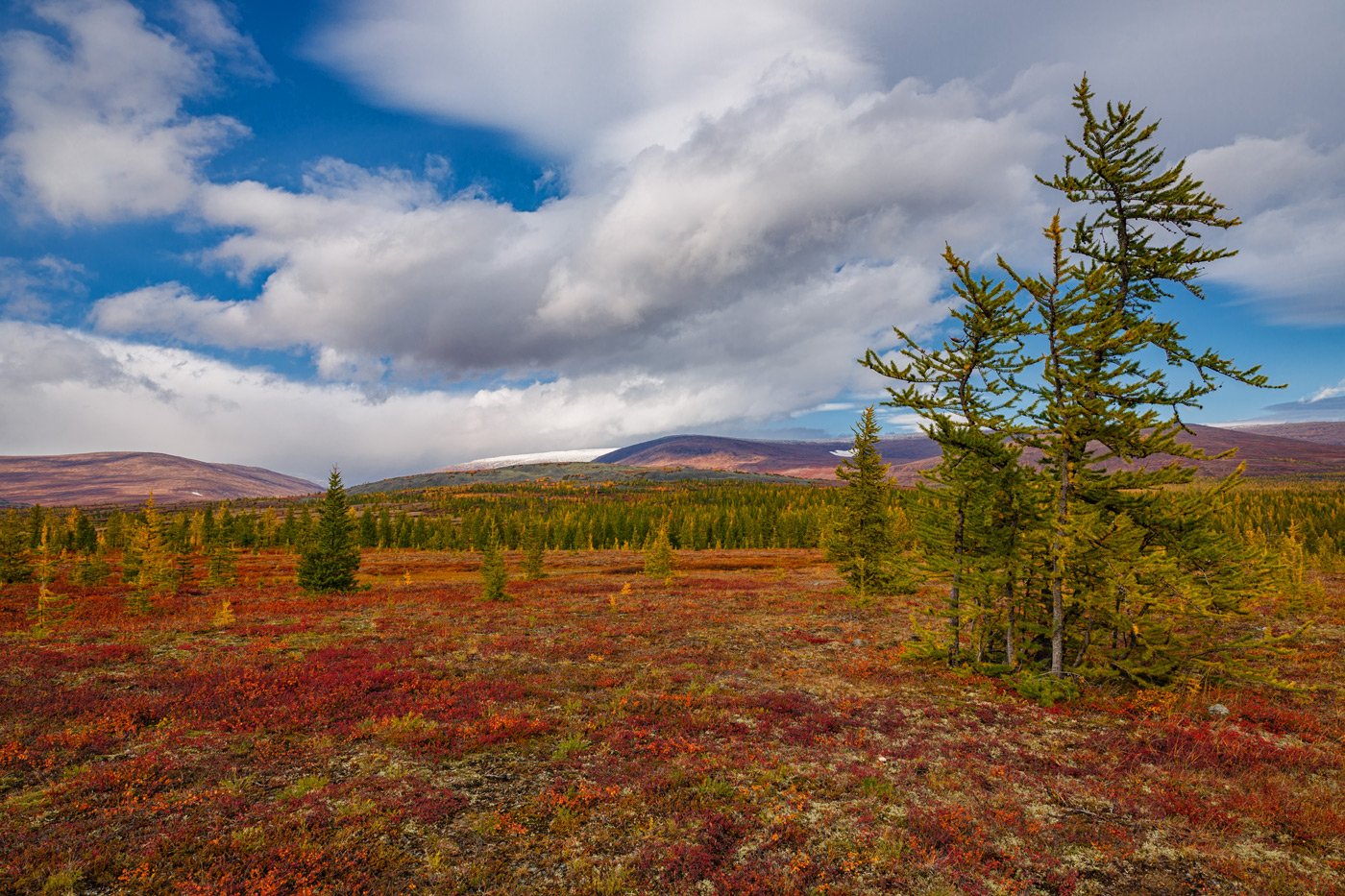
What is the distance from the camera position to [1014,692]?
15.9m

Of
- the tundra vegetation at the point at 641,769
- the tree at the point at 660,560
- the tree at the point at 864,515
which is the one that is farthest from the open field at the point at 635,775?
the tree at the point at 660,560

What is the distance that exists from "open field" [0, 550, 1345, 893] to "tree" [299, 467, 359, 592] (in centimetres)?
2032

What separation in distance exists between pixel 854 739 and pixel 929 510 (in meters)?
7.38

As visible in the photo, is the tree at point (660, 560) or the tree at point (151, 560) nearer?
the tree at point (151, 560)

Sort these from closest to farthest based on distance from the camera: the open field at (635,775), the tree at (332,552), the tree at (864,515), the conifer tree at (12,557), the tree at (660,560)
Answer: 1. the open field at (635,775)
2. the tree at (864,515)
3. the tree at (332,552)
4. the conifer tree at (12,557)
5. the tree at (660,560)

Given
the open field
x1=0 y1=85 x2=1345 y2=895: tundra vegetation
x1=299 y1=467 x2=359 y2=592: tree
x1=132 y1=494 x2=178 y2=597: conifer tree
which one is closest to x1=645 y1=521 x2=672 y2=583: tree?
x1=299 y1=467 x2=359 y2=592: tree

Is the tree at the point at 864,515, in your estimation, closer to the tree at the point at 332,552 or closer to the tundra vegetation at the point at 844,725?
the tundra vegetation at the point at 844,725

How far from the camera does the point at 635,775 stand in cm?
1106

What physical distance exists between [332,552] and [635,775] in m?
40.0

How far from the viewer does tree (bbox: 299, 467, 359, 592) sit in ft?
135

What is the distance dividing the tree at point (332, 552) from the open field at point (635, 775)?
800 inches

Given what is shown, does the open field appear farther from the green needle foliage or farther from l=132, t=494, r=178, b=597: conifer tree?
l=132, t=494, r=178, b=597: conifer tree

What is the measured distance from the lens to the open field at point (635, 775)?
8.06 metres

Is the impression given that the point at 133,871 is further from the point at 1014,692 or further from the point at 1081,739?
the point at 1014,692
